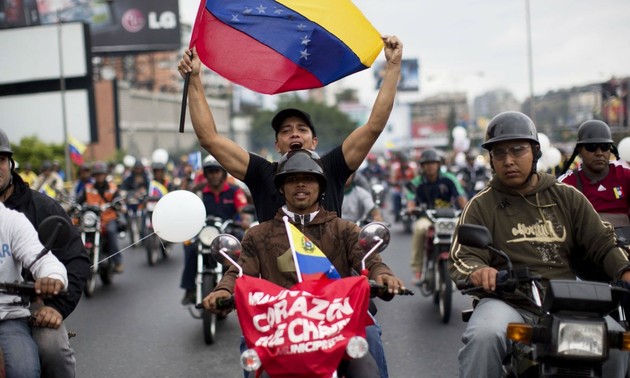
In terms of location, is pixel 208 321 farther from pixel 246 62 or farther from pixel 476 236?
pixel 476 236

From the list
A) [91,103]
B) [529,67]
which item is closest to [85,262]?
[529,67]

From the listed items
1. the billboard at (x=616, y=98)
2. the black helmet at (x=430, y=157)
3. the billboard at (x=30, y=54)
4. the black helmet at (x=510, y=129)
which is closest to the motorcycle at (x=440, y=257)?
the black helmet at (x=430, y=157)

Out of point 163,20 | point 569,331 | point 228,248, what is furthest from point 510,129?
point 163,20

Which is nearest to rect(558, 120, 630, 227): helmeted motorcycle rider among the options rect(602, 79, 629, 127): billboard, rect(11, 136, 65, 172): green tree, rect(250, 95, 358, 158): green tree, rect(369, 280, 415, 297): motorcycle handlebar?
rect(369, 280, 415, 297): motorcycle handlebar

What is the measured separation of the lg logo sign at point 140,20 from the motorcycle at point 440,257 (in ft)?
163

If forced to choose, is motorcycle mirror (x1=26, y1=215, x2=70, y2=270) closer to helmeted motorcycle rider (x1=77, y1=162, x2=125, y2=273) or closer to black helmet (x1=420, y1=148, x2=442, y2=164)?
black helmet (x1=420, y1=148, x2=442, y2=164)

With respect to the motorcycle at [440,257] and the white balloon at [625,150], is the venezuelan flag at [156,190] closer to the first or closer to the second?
the motorcycle at [440,257]

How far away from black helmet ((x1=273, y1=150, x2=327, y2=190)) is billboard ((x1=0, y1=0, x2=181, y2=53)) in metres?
55.5

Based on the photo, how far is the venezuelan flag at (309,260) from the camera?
3994 millimetres

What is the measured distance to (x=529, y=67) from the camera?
42.6 meters

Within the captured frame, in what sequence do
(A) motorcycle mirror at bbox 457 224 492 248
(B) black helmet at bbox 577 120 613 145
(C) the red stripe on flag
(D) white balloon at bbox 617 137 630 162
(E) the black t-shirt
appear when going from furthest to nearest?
(D) white balloon at bbox 617 137 630 162 < (B) black helmet at bbox 577 120 613 145 < (C) the red stripe on flag < (E) the black t-shirt < (A) motorcycle mirror at bbox 457 224 492 248

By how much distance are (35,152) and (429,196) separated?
37825mm

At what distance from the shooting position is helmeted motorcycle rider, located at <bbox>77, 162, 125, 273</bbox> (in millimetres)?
14352

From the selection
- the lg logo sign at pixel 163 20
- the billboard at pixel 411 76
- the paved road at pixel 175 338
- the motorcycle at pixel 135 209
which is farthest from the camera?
the billboard at pixel 411 76
